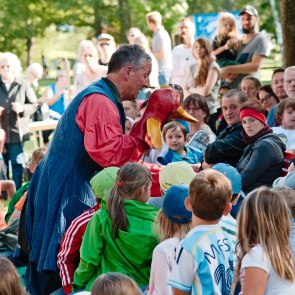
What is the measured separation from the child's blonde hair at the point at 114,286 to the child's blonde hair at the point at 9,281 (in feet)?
1.85

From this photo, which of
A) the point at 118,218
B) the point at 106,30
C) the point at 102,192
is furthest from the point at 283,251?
the point at 106,30

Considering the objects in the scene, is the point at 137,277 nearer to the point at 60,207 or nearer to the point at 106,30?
the point at 60,207

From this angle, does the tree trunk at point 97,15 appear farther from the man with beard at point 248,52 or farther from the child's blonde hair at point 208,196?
the child's blonde hair at point 208,196

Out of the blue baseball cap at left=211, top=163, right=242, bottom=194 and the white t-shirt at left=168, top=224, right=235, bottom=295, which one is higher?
the blue baseball cap at left=211, top=163, right=242, bottom=194

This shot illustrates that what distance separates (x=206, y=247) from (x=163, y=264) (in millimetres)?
373

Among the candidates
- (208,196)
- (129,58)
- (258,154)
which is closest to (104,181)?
(129,58)

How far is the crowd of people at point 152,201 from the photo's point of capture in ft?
12.3

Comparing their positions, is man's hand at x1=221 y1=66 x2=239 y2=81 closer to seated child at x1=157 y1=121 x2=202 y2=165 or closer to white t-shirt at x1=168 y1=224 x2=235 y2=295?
seated child at x1=157 y1=121 x2=202 y2=165

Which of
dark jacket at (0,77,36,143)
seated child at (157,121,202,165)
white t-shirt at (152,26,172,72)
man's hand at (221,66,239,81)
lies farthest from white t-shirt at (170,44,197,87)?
seated child at (157,121,202,165)

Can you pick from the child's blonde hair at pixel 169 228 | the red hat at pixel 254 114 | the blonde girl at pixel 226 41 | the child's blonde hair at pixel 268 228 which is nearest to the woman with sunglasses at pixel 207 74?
the blonde girl at pixel 226 41

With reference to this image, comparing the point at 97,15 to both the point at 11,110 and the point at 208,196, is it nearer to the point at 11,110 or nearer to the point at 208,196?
the point at 11,110

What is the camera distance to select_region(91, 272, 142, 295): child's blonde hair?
338cm

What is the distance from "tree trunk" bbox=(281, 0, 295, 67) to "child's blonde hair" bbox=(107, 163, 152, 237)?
593cm

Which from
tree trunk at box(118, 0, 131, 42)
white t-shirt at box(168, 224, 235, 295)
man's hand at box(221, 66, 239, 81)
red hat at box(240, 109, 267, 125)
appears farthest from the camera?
tree trunk at box(118, 0, 131, 42)
